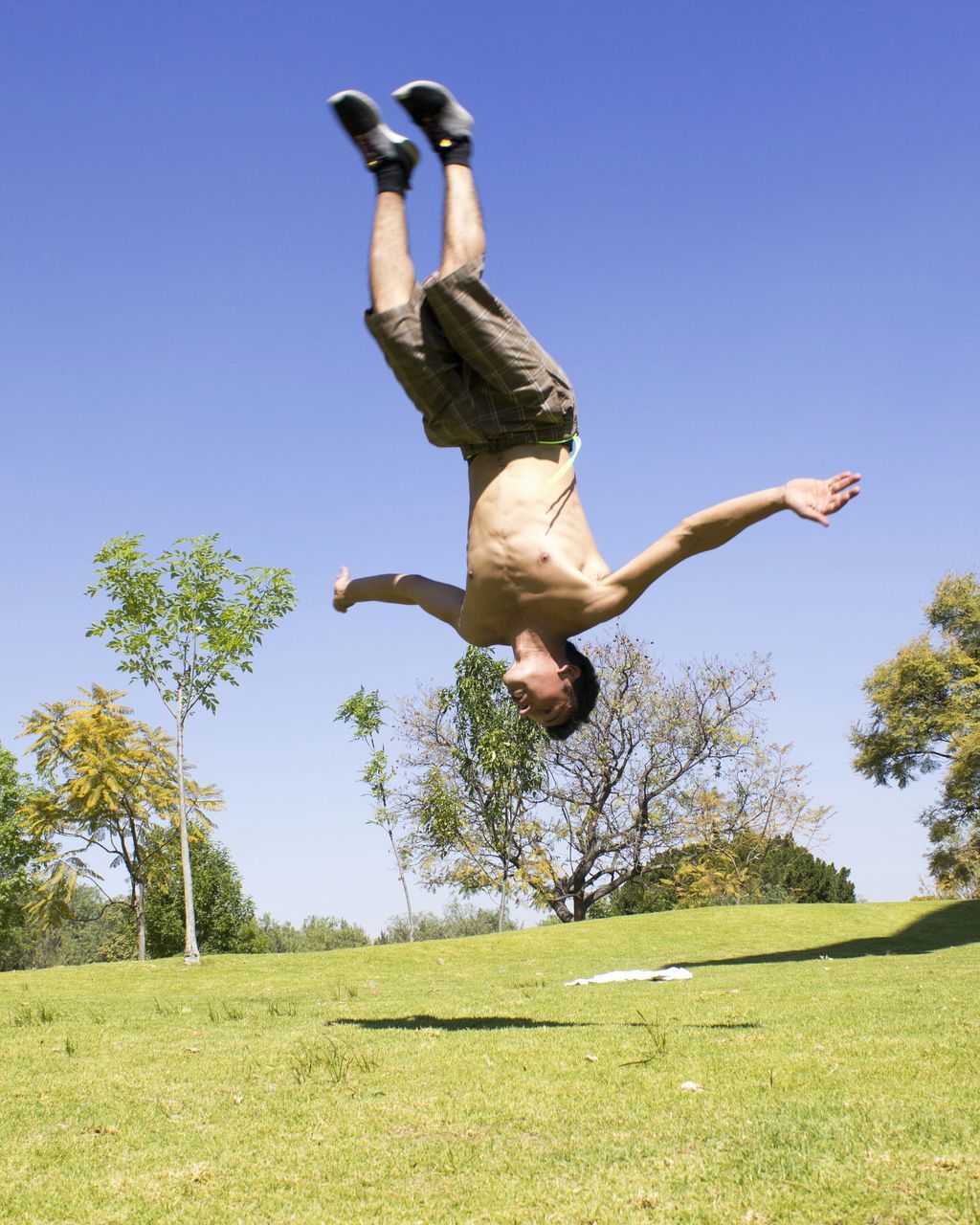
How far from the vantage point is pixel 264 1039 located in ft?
20.8

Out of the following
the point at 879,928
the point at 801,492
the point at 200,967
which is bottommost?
the point at 879,928

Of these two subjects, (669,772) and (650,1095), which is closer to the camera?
(650,1095)

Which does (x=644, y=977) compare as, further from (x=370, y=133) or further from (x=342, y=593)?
(x=370, y=133)

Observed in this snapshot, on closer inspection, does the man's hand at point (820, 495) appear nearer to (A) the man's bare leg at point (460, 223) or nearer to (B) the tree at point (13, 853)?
(A) the man's bare leg at point (460, 223)

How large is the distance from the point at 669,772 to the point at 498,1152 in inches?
1063

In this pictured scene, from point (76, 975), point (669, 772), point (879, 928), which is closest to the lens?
point (76, 975)

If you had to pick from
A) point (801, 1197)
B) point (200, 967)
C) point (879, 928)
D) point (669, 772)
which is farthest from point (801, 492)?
point (669, 772)

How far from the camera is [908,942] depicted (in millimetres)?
18719

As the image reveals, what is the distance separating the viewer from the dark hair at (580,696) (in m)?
4.98

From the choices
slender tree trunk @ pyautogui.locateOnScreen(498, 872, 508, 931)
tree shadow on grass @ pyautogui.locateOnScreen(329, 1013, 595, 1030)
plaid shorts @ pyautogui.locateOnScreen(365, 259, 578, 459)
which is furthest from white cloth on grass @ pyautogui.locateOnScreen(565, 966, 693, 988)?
slender tree trunk @ pyautogui.locateOnScreen(498, 872, 508, 931)

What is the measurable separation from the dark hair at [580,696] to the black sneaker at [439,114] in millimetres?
2446

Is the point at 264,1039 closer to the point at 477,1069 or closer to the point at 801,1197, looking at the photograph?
the point at 477,1069

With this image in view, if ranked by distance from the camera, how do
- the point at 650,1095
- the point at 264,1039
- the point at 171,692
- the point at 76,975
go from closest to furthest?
the point at 650,1095 < the point at 264,1039 < the point at 76,975 < the point at 171,692

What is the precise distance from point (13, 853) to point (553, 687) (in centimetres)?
3470
